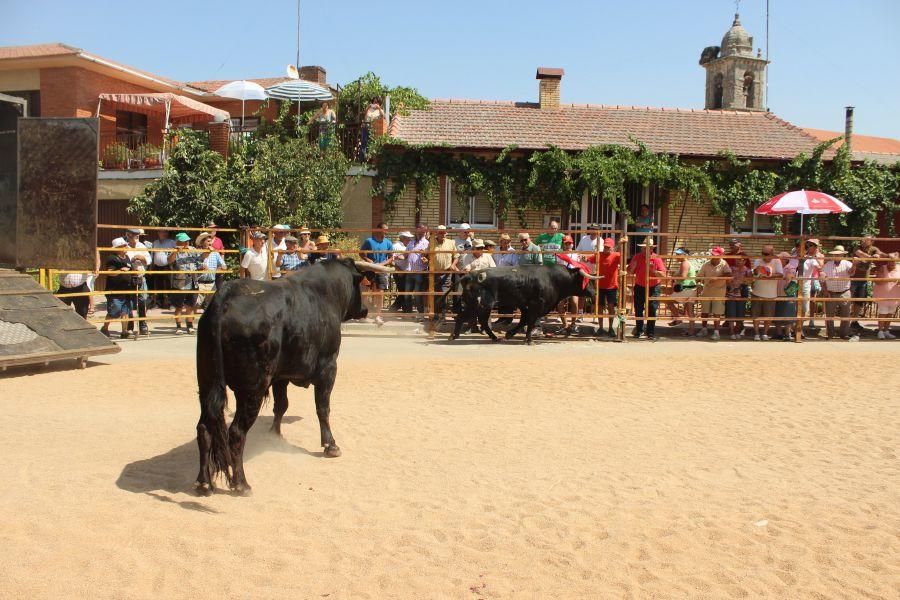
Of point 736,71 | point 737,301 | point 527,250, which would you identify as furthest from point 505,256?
point 736,71

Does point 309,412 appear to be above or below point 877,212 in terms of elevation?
below

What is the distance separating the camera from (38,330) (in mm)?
10094

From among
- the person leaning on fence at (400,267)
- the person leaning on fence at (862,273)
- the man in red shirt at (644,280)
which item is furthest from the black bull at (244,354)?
→ the person leaning on fence at (862,273)

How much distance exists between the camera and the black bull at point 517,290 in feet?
43.8

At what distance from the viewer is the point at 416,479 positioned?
231 inches

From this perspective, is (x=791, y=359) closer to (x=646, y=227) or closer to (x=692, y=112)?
(x=646, y=227)

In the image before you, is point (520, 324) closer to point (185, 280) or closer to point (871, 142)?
point (185, 280)

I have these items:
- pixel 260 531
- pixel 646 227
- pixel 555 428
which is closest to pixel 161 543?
pixel 260 531

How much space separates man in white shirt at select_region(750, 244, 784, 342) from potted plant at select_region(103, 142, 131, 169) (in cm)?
1782

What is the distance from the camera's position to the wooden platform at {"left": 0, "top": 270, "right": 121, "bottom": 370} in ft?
31.8

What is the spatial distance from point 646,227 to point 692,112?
20.9 ft

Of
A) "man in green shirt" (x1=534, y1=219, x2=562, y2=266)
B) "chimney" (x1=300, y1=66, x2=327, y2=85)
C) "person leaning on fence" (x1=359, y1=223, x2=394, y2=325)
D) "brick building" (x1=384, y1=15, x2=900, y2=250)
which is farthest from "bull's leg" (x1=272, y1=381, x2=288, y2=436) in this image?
"chimney" (x1=300, y1=66, x2=327, y2=85)

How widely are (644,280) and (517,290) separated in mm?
2447

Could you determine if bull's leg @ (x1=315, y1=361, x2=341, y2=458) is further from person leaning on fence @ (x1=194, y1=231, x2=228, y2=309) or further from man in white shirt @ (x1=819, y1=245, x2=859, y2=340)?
man in white shirt @ (x1=819, y1=245, x2=859, y2=340)
